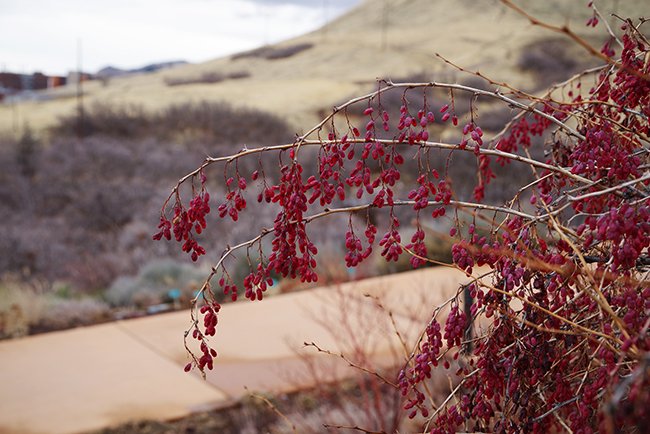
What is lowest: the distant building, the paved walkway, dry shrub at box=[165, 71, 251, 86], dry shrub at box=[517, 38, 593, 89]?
the paved walkway

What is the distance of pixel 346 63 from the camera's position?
3206 centimetres

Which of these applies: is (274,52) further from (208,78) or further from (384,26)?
(384,26)

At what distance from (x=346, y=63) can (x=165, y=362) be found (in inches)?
1105

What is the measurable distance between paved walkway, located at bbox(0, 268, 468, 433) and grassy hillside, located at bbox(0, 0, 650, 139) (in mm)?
14664

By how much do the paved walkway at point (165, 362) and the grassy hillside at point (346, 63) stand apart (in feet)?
48.1

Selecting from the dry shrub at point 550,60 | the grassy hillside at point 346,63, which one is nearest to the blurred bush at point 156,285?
the grassy hillside at point 346,63

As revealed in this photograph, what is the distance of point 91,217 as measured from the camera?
12312 millimetres

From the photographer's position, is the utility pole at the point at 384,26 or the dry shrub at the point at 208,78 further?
the utility pole at the point at 384,26

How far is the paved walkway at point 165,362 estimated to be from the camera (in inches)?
166

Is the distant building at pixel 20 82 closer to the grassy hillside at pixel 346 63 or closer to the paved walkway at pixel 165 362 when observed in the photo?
the grassy hillside at pixel 346 63

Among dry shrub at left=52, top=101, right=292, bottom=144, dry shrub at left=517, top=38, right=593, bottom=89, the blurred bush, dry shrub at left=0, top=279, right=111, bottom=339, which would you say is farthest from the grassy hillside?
dry shrub at left=0, top=279, right=111, bottom=339

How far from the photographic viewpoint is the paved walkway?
4215 mm

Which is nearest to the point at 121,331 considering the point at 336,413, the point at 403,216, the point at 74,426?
the point at 74,426

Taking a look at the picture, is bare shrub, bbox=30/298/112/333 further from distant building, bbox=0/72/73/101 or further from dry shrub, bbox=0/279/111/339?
distant building, bbox=0/72/73/101
